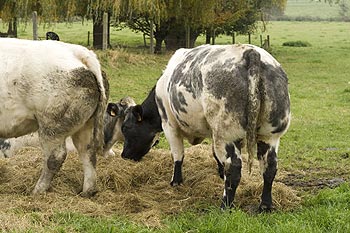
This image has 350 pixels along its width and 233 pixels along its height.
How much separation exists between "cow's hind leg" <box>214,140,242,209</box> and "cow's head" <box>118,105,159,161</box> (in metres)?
2.62

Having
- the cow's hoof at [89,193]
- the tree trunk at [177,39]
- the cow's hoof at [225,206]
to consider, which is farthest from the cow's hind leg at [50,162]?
the tree trunk at [177,39]

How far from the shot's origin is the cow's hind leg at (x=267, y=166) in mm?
6691

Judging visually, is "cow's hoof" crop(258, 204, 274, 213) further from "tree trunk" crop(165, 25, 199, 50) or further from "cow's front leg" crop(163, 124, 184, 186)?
"tree trunk" crop(165, 25, 199, 50)

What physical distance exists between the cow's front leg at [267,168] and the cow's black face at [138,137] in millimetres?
2671

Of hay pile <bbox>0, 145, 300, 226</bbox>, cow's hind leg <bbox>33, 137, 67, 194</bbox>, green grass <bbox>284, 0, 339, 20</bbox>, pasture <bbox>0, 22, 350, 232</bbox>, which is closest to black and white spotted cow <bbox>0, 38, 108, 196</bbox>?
cow's hind leg <bbox>33, 137, 67, 194</bbox>

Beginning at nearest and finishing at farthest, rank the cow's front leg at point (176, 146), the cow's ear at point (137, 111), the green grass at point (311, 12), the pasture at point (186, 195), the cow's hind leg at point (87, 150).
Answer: the pasture at point (186, 195)
the cow's hind leg at point (87, 150)
the cow's front leg at point (176, 146)
the cow's ear at point (137, 111)
the green grass at point (311, 12)

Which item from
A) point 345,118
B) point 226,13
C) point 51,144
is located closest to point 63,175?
point 51,144

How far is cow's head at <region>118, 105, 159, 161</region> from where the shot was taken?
906 centimetres

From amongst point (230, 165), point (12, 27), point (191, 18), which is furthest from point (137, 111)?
point (12, 27)

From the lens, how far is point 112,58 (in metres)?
20.4

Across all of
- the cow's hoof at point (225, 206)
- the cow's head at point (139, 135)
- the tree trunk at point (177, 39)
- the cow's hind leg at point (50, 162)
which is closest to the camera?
the cow's hoof at point (225, 206)

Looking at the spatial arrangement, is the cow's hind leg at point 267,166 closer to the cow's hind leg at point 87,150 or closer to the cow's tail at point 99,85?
the cow's tail at point 99,85

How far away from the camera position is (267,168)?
6.70 m

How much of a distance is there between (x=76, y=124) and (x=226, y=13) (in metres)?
21.7
